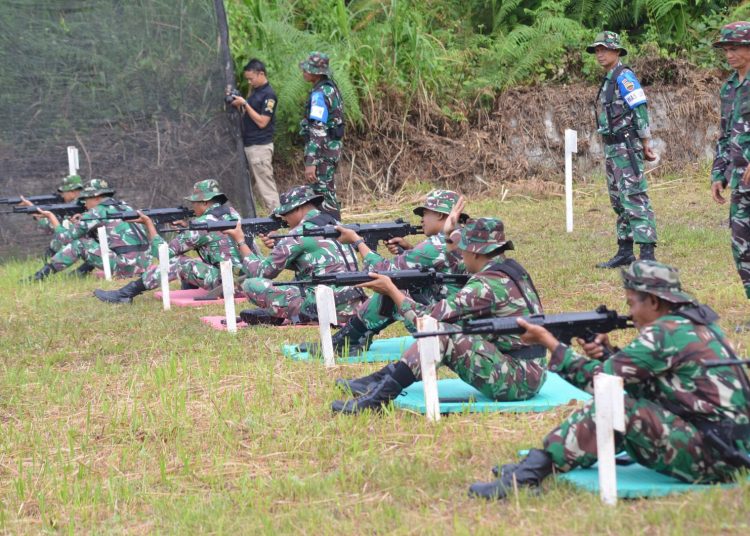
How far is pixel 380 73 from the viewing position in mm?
18359

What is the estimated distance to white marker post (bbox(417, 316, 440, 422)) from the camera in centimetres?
660

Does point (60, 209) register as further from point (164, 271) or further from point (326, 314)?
point (326, 314)

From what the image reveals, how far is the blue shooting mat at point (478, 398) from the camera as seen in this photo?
23.0 feet

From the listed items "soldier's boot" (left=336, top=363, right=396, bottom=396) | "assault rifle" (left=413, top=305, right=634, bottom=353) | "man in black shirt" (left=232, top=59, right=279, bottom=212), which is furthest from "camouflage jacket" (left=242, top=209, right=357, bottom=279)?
"man in black shirt" (left=232, top=59, right=279, bottom=212)

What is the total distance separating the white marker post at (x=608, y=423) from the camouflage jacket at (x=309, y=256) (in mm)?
4832

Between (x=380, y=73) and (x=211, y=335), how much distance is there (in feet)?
30.5

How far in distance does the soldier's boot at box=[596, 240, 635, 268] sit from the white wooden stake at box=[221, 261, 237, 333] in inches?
157

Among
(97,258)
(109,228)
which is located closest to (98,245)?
(97,258)

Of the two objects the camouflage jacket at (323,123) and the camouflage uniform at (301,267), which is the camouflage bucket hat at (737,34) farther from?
the camouflage jacket at (323,123)

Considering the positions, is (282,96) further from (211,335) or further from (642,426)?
(642,426)

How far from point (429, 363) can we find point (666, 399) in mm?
1626

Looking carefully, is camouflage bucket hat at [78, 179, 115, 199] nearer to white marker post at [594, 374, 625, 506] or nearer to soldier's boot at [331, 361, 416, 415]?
soldier's boot at [331, 361, 416, 415]

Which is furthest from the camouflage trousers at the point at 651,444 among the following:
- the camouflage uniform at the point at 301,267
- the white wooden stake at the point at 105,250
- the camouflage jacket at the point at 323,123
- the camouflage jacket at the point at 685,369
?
the camouflage jacket at the point at 323,123

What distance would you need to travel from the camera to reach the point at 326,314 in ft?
27.1
